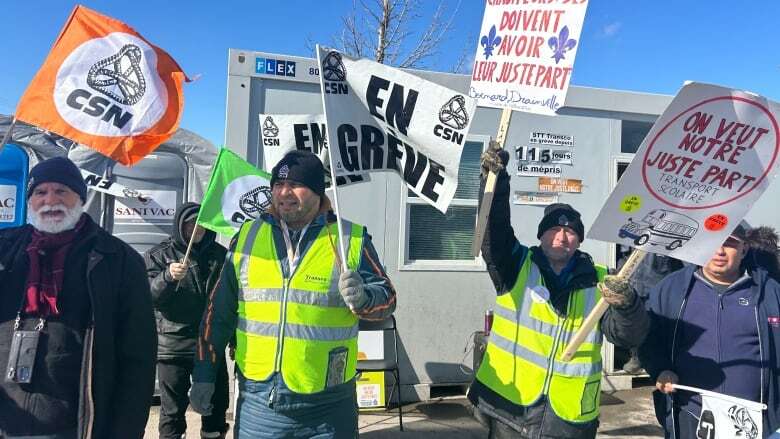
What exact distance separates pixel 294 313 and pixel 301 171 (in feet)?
2.24

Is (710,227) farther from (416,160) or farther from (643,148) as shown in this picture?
(416,160)

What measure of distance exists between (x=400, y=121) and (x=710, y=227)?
63.1 inches

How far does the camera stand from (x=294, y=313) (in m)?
2.32

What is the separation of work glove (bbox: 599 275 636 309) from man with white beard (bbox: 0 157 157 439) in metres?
1.99

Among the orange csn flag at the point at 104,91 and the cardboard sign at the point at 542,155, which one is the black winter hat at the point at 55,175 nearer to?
the orange csn flag at the point at 104,91

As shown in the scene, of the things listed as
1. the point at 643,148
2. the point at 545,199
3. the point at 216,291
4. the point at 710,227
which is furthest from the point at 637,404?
the point at 216,291

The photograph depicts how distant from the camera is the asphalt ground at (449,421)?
475 cm

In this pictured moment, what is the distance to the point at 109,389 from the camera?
6.68ft

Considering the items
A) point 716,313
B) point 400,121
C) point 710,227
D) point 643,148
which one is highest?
point 400,121

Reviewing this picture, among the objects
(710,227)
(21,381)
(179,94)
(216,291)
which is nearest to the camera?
(21,381)

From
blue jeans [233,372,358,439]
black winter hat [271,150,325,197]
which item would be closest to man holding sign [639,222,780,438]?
blue jeans [233,372,358,439]

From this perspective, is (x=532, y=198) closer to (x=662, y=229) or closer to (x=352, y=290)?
(x=662, y=229)

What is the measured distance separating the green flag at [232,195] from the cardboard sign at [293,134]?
0.29 meters

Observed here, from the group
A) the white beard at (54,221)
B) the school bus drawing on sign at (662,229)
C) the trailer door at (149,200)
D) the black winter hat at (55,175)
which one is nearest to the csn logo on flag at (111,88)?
the black winter hat at (55,175)
